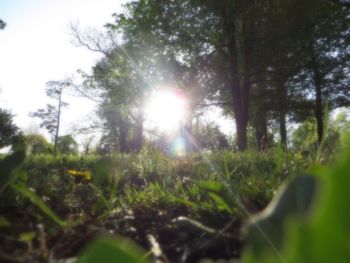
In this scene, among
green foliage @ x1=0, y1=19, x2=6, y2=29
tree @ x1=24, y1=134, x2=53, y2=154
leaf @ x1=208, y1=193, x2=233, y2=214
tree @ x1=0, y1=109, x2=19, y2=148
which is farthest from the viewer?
green foliage @ x1=0, y1=19, x2=6, y2=29

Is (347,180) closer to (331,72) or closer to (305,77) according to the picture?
(305,77)

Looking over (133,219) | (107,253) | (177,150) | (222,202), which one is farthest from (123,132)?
(107,253)

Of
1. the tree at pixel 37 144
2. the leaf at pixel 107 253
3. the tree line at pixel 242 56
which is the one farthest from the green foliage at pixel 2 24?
the leaf at pixel 107 253

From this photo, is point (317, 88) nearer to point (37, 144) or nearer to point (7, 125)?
point (7, 125)

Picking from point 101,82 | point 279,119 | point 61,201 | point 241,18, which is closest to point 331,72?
point 279,119

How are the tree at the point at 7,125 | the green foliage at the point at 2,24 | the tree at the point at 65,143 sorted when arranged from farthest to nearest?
1. the green foliage at the point at 2,24
2. the tree at the point at 7,125
3. the tree at the point at 65,143

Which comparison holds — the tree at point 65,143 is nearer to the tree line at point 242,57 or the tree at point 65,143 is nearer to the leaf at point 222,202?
the leaf at point 222,202

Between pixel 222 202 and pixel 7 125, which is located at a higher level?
pixel 7 125

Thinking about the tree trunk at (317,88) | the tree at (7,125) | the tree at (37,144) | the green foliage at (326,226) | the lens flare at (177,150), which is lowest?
the green foliage at (326,226)

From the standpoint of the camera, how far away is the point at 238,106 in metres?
14.8

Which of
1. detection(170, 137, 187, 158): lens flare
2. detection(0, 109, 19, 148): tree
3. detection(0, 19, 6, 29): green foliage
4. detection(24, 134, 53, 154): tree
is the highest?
detection(0, 19, 6, 29): green foliage

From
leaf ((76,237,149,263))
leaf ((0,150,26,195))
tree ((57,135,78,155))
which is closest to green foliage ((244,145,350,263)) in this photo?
leaf ((76,237,149,263))

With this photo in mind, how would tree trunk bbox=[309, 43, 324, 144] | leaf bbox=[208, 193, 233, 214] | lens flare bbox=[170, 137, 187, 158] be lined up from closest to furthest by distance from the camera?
leaf bbox=[208, 193, 233, 214] < lens flare bbox=[170, 137, 187, 158] < tree trunk bbox=[309, 43, 324, 144]

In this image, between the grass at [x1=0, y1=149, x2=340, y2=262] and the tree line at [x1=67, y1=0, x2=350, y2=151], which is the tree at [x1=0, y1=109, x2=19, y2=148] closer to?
the tree line at [x1=67, y1=0, x2=350, y2=151]
